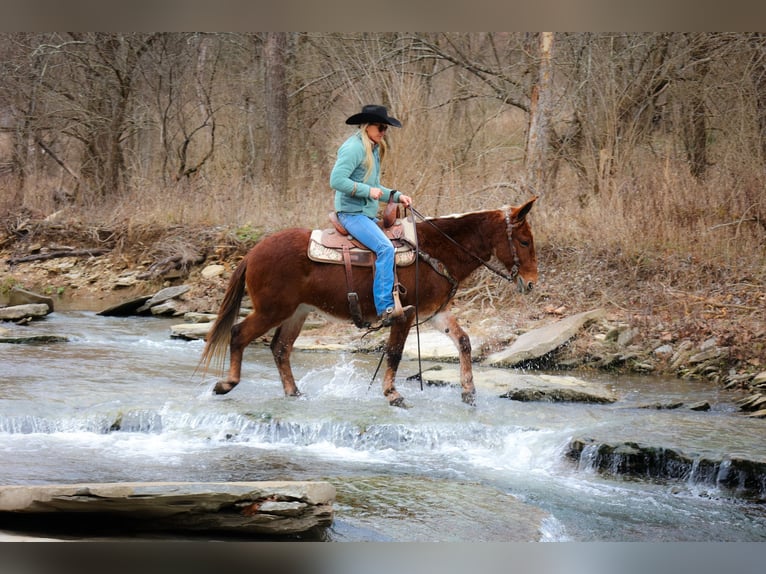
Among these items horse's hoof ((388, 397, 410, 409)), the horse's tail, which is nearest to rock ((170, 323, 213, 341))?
the horse's tail

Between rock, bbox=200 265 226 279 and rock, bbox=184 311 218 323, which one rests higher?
rock, bbox=200 265 226 279

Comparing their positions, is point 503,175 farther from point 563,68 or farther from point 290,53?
point 290,53

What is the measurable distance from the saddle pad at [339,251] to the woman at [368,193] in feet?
0.22

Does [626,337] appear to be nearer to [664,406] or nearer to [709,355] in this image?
[709,355]

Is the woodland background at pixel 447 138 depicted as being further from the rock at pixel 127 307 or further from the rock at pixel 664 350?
the rock at pixel 127 307

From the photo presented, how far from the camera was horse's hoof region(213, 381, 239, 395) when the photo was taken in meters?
5.40

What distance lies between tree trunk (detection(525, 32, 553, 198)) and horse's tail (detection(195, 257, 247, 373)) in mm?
2135

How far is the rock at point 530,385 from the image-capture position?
18.5ft

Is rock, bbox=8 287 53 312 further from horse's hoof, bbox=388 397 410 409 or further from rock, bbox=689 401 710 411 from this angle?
rock, bbox=689 401 710 411

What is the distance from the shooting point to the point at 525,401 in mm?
5605

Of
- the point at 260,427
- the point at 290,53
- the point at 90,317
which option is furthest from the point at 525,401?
the point at 90,317

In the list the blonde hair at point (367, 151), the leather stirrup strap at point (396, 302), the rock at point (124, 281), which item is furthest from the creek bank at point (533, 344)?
the blonde hair at point (367, 151)

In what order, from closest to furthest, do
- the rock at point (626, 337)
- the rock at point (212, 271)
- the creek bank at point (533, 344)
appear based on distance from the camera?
1. the creek bank at point (533, 344)
2. the rock at point (626, 337)
3. the rock at point (212, 271)

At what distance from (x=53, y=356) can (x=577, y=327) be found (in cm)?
338
